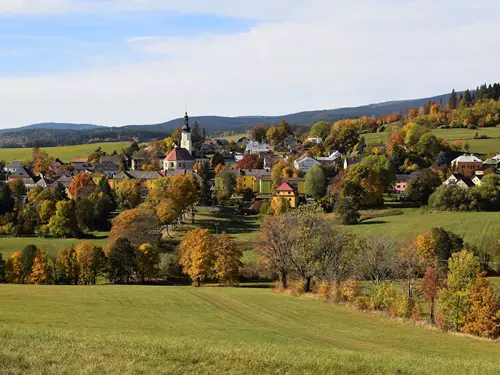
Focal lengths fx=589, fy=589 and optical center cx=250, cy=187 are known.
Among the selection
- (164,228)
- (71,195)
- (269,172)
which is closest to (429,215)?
(164,228)

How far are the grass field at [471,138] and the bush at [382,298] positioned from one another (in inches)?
3899

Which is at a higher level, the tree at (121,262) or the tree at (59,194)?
the tree at (59,194)

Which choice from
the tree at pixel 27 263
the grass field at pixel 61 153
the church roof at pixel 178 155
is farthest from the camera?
the grass field at pixel 61 153

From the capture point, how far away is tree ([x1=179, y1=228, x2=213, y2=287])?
51.4 meters

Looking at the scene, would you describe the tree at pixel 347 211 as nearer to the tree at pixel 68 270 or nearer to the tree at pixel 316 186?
the tree at pixel 316 186

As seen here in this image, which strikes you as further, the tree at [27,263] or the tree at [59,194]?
the tree at [59,194]

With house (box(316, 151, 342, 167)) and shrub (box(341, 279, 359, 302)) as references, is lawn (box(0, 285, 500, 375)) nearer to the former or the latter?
shrub (box(341, 279, 359, 302))

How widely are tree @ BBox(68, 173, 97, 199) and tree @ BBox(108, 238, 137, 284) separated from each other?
4214cm

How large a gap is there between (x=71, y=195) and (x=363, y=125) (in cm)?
10478

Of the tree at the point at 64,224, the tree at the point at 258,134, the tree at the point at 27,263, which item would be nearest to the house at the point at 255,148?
the tree at the point at 258,134

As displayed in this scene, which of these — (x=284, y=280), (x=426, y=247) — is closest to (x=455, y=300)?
(x=284, y=280)

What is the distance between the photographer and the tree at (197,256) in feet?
169

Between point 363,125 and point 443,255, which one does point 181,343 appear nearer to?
point 443,255

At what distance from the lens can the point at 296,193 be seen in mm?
91812
